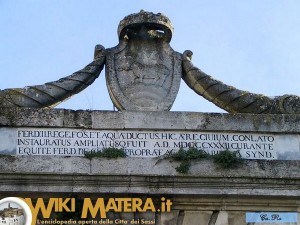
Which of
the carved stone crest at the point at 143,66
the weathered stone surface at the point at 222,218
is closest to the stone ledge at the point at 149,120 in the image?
the carved stone crest at the point at 143,66

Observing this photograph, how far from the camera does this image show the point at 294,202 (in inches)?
515

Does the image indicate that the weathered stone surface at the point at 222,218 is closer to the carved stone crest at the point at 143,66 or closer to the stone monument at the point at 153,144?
the stone monument at the point at 153,144

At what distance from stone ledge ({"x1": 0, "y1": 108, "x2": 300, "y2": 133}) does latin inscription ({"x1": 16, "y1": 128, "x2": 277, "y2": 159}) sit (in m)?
0.09

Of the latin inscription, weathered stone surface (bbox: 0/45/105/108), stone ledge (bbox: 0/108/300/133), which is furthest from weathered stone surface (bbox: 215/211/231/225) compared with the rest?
weathered stone surface (bbox: 0/45/105/108)

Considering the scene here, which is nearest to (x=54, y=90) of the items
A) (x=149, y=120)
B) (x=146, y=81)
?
(x=146, y=81)

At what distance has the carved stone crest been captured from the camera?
45.5 ft

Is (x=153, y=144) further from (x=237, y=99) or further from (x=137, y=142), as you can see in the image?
(x=237, y=99)

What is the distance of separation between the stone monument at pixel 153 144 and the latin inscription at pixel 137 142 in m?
0.01

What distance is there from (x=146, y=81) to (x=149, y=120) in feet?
2.76

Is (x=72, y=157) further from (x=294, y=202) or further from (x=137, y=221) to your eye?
(x=294, y=202)

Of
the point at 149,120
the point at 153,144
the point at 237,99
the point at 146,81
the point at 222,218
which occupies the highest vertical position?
the point at 146,81

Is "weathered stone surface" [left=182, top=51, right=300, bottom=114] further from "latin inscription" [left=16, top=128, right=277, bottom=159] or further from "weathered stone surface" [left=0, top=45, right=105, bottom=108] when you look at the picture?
"weathered stone surface" [left=0, top=45, right=105, bottom=108]

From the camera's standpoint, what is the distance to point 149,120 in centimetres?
1341

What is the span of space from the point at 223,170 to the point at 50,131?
2.53 m
